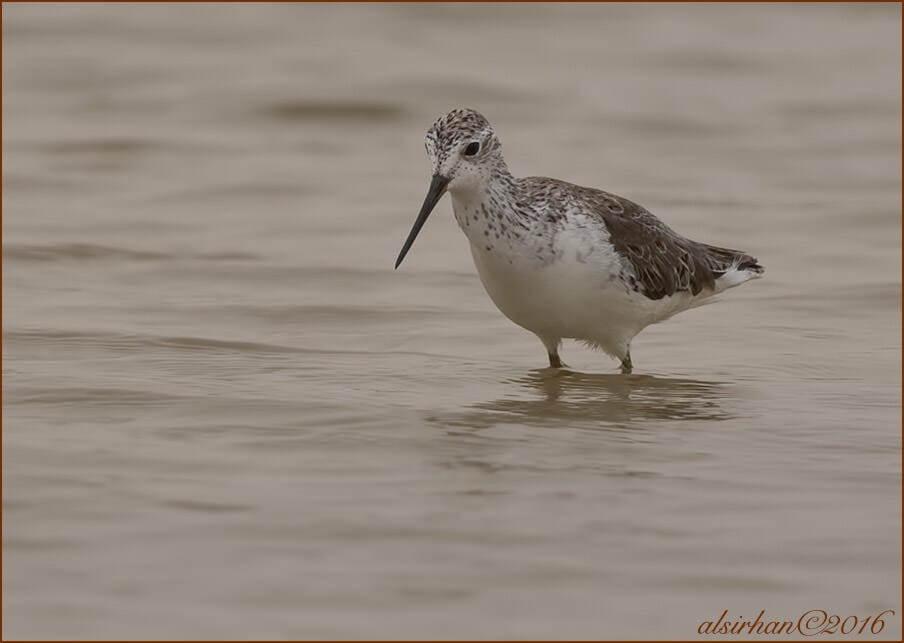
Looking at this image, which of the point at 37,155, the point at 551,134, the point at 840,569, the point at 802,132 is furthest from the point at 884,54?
the point at 840,569

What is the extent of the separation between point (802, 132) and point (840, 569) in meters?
12.9

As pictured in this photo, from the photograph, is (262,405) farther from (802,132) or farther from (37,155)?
(802,132)

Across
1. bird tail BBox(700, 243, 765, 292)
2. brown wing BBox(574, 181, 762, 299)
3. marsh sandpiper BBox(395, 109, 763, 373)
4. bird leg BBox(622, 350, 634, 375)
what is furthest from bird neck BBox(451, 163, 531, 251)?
bird tail BBox(700, 243, 765, 292)

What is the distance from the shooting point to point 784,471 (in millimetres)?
8250

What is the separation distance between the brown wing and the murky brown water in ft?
1.65

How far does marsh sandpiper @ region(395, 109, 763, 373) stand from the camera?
32.9 feet

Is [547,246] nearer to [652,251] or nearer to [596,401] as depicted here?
[596,401]

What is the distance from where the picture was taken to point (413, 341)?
11.7 metres

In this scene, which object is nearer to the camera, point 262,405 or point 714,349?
point 262,405

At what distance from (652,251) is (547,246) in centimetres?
113

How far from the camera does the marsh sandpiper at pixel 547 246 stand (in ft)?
32.9

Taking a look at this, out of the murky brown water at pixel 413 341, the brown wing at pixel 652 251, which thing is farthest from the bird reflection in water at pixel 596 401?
the brown wing at pixel 652 251

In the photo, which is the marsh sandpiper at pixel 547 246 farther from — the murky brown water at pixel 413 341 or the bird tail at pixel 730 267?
the bird tail at pixel 730 267

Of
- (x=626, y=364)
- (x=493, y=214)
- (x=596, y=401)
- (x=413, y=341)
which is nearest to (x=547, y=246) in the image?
(x=493, y=214)
